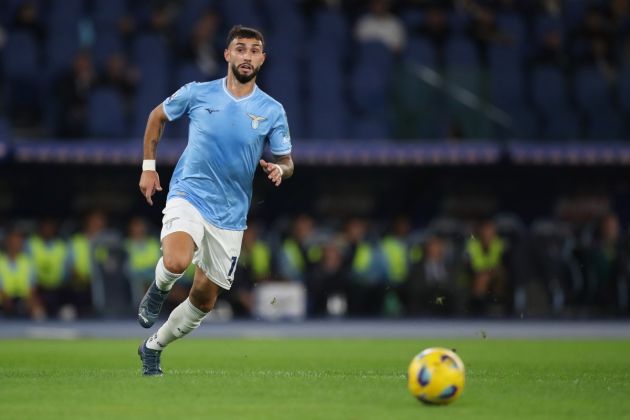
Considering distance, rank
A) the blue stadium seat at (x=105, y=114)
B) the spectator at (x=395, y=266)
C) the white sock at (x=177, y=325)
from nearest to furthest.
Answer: the white sock at (x=177, y=325), the blue stadium seat at (x=105, y=114), the spectator at (x=395, y=266)

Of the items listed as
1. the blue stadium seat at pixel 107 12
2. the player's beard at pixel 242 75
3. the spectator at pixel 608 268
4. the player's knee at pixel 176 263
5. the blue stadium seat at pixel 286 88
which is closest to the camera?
the player's knee at pixel 176 263

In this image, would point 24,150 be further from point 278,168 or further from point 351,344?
point 278,168

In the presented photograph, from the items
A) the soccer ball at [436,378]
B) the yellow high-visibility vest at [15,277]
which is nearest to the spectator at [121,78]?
the yellow high-visibility vest at [15,277]

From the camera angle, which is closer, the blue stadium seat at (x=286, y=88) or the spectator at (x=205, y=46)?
the blue stadium seat at (x=286, y=88)

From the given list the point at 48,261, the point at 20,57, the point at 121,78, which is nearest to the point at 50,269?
the point at 48,261

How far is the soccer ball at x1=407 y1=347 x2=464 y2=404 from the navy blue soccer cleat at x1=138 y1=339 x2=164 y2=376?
2434 mm

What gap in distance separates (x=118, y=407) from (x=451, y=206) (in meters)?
15.8

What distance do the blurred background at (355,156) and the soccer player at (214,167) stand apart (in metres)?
10.5

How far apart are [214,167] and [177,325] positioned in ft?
3.94

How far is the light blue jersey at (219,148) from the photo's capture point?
9516 millimetres

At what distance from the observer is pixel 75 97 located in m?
20.7

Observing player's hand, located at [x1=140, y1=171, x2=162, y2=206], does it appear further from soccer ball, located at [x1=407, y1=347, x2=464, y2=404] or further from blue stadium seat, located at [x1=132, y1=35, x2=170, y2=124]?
blue stadium seat, located at [x1=132, y1=35, x2=170, y2=124]

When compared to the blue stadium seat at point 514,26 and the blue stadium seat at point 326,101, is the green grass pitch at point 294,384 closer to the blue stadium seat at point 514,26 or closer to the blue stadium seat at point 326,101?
the blue stadium seat at point 326,101

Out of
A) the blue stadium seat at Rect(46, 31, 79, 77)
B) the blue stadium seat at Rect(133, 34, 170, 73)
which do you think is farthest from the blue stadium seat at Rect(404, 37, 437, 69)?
the blue stadium seat at Rect(46, 31, 79, 77)
